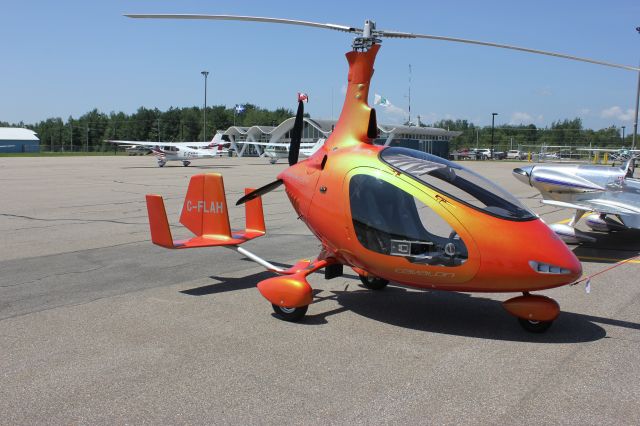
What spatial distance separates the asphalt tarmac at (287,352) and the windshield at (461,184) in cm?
125

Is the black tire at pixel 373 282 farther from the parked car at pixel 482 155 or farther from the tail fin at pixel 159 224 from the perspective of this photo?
the parked car at pixel 482 155

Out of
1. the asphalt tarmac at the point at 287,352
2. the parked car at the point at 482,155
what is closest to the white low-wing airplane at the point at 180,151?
the asphalt tarmac at the point at 287,352

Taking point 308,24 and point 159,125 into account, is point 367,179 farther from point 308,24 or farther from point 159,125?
point 159,125

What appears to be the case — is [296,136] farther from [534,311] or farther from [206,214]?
[534,311]

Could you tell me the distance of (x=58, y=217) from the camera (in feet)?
45.7

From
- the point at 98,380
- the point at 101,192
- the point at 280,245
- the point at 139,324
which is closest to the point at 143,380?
the point at 98,380

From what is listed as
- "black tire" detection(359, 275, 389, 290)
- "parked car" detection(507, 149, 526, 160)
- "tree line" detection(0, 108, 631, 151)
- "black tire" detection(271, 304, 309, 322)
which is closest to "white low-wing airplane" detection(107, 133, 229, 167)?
"black tire" detection(359, 275, 389, 290)

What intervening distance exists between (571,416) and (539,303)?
1672mm

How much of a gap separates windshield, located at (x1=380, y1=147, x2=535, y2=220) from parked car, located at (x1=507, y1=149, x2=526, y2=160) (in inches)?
3325

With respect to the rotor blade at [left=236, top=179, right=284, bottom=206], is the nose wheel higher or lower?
lower

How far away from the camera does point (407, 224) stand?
5.36 meters

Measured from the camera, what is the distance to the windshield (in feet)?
17.1

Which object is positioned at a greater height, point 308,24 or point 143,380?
point 308,24

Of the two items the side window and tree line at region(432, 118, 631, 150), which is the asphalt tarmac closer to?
the side window
